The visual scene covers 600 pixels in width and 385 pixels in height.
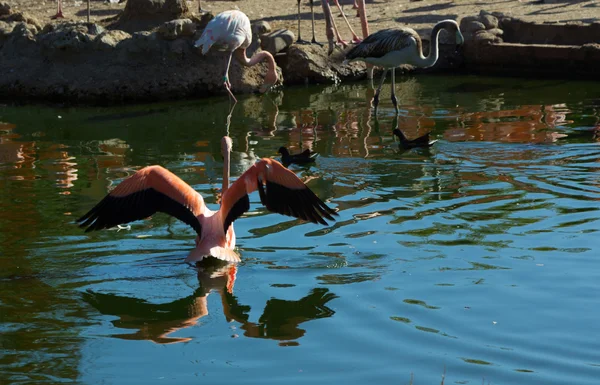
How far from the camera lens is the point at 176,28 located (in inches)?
488

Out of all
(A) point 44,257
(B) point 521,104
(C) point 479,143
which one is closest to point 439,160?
(C) point 479,143

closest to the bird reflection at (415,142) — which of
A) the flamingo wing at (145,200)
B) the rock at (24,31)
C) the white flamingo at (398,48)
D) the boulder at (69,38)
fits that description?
the white flamingo at (398,48)

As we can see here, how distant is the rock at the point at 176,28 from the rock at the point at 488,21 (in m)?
4.22

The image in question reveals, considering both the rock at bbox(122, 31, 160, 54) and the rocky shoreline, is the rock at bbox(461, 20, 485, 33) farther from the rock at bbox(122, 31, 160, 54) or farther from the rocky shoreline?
the rock at bbox(122, 31, 160, 54)

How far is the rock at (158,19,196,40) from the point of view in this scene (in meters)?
12.4

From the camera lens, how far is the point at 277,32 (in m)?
13.1

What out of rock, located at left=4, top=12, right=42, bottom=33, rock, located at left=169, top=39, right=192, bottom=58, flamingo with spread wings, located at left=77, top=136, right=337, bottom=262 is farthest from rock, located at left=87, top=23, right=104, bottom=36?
flamingo with spread wings, located at left=77, top=136, right=337, bottom=262

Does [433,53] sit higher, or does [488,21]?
[488,21]

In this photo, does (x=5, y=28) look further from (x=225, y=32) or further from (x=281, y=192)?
(x=281, y=192)

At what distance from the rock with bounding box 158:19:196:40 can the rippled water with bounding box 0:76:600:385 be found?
9.83 ft

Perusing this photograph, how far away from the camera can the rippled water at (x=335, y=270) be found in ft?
14.1

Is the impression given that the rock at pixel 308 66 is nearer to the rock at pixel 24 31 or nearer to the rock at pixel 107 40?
the rock at pixel 107 40

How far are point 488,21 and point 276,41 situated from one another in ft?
10.3

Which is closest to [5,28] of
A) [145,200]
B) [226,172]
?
[226,172]
